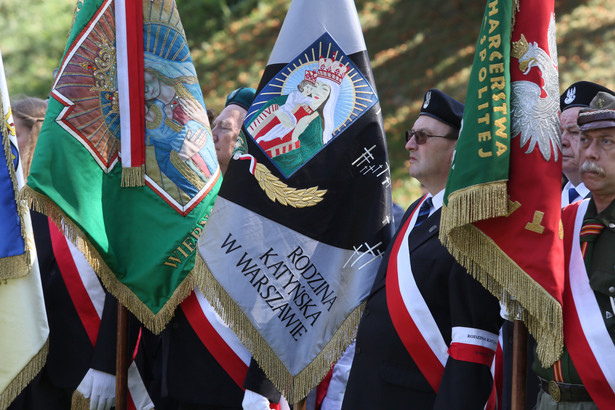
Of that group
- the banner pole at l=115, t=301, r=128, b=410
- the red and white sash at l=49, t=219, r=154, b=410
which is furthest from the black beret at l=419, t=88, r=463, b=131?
the red and white sash at l=49, t=219, r=154, b=410

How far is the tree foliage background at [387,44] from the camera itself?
11891 millimetres

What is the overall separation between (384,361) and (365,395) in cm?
16

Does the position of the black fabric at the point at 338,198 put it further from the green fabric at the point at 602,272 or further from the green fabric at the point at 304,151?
the green fabric at the point at 602,272

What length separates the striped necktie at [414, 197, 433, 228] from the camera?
334cm

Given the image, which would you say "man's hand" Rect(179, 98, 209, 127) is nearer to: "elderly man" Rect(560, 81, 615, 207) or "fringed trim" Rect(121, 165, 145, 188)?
"fringed trim" Rect(121, 165, 145, 188)

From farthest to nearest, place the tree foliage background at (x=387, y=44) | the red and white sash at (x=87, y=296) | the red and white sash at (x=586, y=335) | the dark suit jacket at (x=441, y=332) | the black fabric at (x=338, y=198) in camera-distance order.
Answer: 1. the tree foliage background at (x=387, y=44)
2. the red and white sash at (x=87, y=296)
3. the black fabric at (x=338, y=198)
4. the dark suit jacket at (x=441, y=332)
5. the red and white sash at (x=586, y=335)

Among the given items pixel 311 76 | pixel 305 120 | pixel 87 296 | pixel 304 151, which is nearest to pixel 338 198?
pixel 304 151

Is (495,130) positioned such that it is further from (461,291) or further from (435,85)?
(435,85)

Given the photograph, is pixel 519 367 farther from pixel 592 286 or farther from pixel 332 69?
pixel 332 69

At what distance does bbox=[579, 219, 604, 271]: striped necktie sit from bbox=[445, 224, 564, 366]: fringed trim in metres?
0.20

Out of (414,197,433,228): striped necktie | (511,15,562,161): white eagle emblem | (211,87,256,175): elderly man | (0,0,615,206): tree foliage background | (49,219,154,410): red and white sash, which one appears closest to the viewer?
(511,15,562,161): white eagle emblem

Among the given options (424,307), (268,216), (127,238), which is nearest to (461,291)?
(424,307)

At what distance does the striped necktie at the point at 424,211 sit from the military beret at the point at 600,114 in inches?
30.2

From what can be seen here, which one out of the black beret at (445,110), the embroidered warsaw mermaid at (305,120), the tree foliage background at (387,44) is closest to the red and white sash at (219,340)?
the embroidered warsaw mermaid at (305,120)
